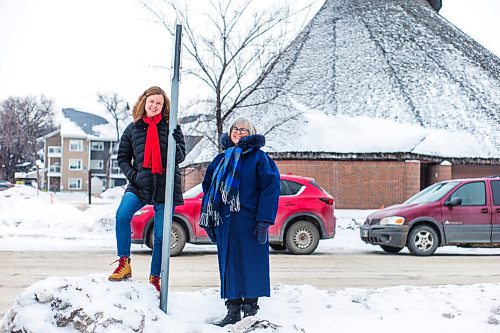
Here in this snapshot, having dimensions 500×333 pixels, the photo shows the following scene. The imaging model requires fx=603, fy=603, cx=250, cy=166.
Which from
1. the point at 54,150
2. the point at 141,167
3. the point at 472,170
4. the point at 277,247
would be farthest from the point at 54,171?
the point at 141,167

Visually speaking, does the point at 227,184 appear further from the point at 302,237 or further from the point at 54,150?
the point at 54,150

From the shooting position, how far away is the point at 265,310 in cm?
550

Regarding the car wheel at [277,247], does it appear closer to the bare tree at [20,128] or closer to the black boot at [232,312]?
the black boot at [232,312]

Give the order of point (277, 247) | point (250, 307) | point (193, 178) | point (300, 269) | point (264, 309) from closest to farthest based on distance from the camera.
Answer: point (250, 307) → point (264, 309) → point (300, 269) → point (277, 247) → point (193, 178)

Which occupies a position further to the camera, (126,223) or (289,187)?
(289,187)

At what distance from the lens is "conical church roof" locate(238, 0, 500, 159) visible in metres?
28.6

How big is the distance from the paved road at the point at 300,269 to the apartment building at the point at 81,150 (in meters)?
65.2

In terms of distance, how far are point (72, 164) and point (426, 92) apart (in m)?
56.0

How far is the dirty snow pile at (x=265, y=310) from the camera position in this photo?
439cm

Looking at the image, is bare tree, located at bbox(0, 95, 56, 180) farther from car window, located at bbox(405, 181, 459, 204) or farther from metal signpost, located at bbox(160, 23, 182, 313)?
metal signpost, located at bbox(160, 23, 182, 313)

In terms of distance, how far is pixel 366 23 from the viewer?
121ft

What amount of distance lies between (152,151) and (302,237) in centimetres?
842

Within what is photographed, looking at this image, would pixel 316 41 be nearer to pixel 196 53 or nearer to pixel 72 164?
pixel 196 53

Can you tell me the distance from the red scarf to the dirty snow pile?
1.02m
